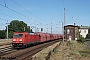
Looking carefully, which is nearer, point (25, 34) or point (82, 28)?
point (25, 34)

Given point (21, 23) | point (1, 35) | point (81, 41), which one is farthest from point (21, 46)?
point (21, 23)

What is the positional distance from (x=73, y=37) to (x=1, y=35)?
40209mm

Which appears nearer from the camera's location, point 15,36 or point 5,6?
point 5,6

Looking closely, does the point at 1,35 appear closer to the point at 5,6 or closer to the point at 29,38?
the point at 29,38

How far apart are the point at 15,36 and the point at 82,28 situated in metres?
114

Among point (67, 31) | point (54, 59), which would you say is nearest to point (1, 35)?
point (67, 31)

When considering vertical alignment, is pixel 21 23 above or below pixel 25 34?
above

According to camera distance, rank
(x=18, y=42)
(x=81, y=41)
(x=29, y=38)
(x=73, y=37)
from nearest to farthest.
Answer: (x=18, y=42), (x=29, y=38), (x=81, y=41), (x=73, y=37)

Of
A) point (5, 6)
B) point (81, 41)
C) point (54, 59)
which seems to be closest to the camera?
point (54, 59)

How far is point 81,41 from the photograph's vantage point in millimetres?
62156

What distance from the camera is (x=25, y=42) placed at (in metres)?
33.6

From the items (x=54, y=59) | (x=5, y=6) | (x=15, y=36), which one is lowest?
(x=54, y=59)

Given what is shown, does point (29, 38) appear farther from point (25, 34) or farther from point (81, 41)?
point (81, 41)

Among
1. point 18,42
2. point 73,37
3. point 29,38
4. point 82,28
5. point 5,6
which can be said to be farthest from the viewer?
point 82,28
